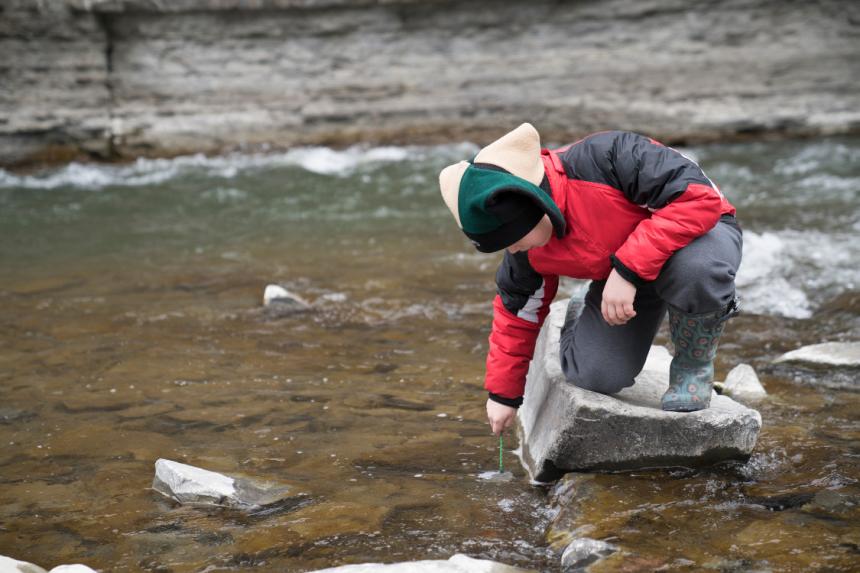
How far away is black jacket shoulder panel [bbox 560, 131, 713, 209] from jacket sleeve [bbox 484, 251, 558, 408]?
1.03 ft

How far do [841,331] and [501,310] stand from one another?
205 cm

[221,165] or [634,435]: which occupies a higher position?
[634,435]

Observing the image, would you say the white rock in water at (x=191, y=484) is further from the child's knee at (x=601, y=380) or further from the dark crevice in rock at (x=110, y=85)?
the dark crevice in rock at (x=110, y=85)

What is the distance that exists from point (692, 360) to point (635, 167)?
1.95 ft

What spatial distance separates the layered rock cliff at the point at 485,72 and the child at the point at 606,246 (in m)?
8.05

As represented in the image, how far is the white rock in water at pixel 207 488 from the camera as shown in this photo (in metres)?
2.42

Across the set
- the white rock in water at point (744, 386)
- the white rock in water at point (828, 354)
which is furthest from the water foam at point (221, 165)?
the white rock in water at point (744, 386)

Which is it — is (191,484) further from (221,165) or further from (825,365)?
(221,165)

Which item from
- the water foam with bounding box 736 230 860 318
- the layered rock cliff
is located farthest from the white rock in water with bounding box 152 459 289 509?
the layered rock cliff

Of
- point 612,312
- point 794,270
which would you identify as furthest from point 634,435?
point 794,270

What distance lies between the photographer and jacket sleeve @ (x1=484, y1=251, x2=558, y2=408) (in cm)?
255

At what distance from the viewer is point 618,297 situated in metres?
2.36

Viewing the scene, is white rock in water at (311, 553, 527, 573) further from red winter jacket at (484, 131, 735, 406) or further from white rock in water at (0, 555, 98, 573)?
red winter jacket at (484, 131, 735, 406)

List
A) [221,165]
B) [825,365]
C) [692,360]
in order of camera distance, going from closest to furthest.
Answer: [692,360] < [825,365] < [221,165]
